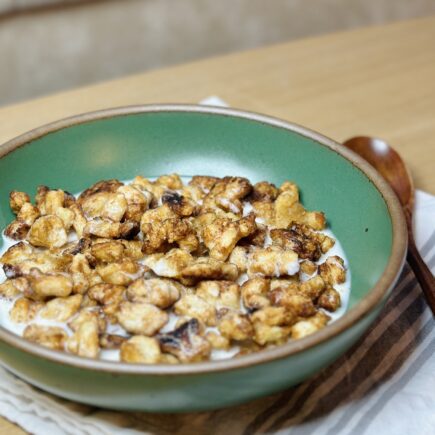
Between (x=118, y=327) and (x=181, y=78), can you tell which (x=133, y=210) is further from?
(x=181, y=78)

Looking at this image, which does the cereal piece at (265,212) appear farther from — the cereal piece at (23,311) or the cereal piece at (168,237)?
the cereal piece at (23,311)

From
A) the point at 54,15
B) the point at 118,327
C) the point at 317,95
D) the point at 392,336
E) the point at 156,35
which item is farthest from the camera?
the point at 156,35

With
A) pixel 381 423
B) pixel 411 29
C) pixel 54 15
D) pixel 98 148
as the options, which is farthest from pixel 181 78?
pixel 381 423

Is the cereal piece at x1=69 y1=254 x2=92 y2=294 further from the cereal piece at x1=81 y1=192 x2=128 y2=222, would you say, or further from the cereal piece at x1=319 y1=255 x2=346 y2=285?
the cereal piece at x1=319 y1=255 x2=346 y2=285

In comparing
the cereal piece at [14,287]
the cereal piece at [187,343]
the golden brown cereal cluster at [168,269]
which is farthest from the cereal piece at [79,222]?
the cereal piece at [187,343]

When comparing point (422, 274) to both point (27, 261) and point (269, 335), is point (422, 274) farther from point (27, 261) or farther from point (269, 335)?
point (27, 261)

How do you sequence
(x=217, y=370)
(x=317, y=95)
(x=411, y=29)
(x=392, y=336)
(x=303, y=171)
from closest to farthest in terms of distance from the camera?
(x=217, y=370) → (x=392, y=336) → (x=303, y=171) → (x=317, y=95) → (x=411, y=29)
